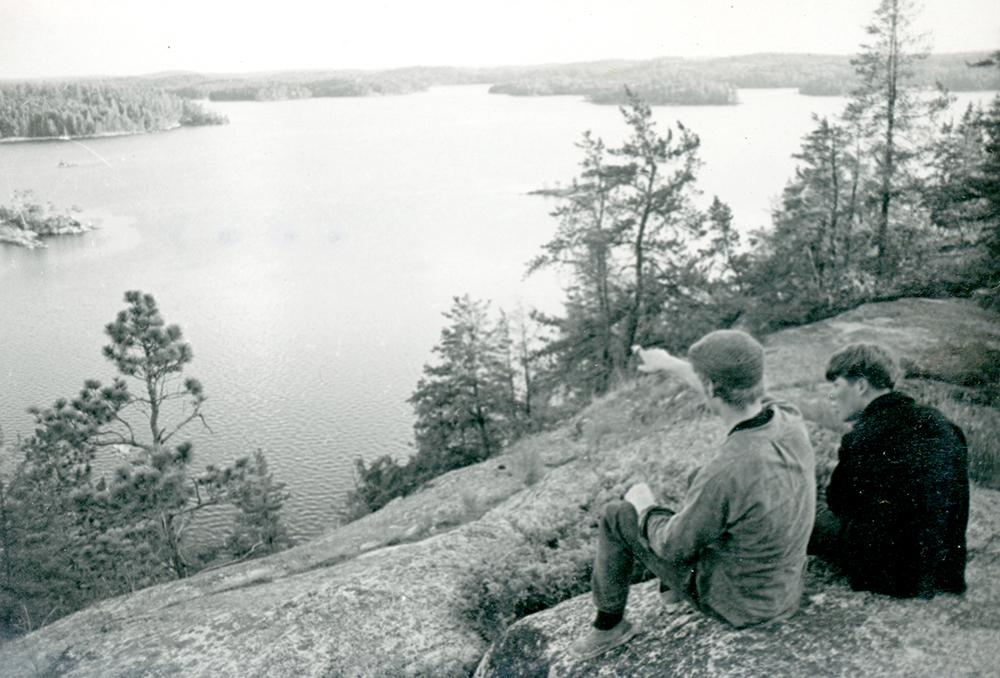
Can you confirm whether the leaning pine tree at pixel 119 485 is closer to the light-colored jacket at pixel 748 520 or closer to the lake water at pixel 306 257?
the lake water at pixel 306 257

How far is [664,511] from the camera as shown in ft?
9.89

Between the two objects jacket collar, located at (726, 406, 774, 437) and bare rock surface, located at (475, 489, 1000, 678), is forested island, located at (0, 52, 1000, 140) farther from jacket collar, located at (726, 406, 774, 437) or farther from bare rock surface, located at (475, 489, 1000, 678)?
jacket collar, located at (726, 406, 774, 437)

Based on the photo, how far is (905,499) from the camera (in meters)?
2.97

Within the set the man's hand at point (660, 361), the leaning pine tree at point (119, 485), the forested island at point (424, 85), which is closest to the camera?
the man's hand at point (660, 361)

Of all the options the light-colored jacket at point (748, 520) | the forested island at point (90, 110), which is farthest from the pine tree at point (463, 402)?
the light-colored jacket at point (748, 520)

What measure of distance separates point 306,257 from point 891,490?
170ft

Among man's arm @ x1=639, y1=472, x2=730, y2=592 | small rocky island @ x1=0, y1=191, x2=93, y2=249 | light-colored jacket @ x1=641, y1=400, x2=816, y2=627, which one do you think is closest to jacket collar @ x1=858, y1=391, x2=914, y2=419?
light-colored jacket @ x1=641, y1=400, x2=816, y2=627

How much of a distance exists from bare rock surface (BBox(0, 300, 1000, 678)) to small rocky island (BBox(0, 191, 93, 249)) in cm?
5480

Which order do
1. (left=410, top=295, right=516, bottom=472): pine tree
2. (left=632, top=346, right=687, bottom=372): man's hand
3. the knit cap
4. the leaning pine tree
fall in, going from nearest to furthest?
the knit cap → (left=632, top=346, right=687, bottom=372): man's hand → the leaning pine tree → (left=410, top=295, right=516, bottom=472): pine tree

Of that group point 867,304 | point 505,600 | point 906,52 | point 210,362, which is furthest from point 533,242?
point 505,600

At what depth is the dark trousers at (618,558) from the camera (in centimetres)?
307

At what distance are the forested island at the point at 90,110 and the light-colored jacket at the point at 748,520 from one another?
25588 mm

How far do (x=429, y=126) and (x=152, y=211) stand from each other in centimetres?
5611

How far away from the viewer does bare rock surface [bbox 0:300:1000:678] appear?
10.0 feet
